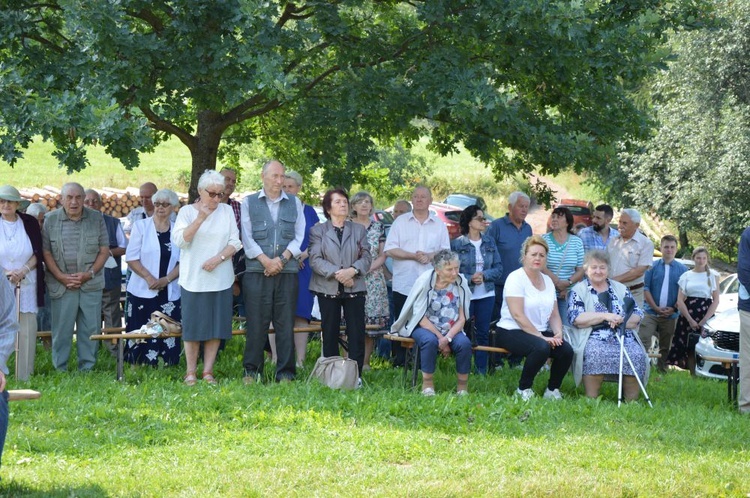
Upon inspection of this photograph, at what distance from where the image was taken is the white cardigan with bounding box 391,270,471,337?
32.8ft

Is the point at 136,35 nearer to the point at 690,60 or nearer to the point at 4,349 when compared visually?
the point at 4,349

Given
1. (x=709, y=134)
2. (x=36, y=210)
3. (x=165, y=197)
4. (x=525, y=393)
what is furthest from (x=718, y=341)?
(x=709, y=134)

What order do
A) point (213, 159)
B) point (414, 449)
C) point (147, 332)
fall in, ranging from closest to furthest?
point (414, 449), point (147, 332), point (213, 159)

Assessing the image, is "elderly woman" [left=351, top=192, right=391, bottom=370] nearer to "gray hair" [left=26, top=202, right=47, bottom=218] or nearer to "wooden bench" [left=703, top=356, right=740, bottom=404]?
"wooden bench" [left=703, top=356, right=740, bottom=404]

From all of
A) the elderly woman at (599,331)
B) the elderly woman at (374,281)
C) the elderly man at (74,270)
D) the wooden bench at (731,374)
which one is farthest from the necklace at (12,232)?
the wooden bench at (731,374)

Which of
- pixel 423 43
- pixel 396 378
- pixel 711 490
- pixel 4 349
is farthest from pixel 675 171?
pixel 4 349

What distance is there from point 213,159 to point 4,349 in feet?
29.3

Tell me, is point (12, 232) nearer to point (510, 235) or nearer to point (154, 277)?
point (154, 277)

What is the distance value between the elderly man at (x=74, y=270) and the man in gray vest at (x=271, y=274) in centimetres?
170

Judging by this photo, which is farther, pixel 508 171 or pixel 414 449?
pixel 508 171

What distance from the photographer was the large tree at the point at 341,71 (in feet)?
33.7

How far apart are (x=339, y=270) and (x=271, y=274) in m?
0.64

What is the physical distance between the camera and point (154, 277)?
1082cm

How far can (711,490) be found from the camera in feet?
22.6
